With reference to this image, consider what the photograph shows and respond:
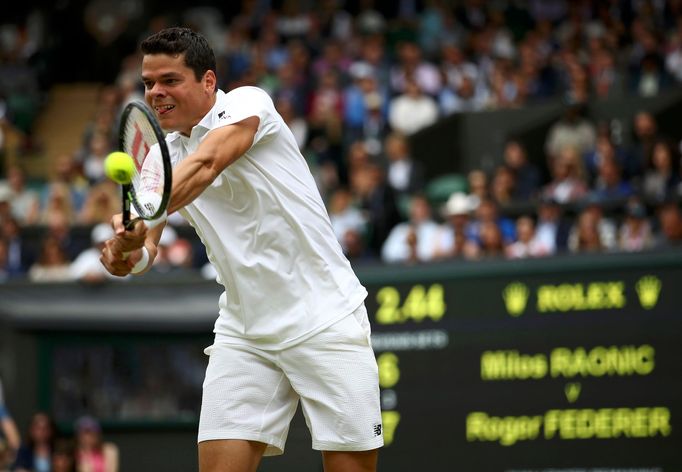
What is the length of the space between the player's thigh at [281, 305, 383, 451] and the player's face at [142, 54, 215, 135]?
96cm

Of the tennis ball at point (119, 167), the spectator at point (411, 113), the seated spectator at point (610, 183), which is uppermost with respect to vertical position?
the spectator at point (411, 113)

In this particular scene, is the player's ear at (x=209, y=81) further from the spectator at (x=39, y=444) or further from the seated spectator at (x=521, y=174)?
the seated spectator at (x=521, y=174)

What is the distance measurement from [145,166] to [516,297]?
4.69 m

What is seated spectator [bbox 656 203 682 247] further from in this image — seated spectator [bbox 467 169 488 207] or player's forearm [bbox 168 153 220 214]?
player's forearm [bbox 168 153 220 214]

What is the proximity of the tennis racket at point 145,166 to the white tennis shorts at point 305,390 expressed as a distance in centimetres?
74

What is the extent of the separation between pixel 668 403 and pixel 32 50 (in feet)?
47.5

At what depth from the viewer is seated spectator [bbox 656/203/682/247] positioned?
1055cm

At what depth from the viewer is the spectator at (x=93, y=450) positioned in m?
10.6

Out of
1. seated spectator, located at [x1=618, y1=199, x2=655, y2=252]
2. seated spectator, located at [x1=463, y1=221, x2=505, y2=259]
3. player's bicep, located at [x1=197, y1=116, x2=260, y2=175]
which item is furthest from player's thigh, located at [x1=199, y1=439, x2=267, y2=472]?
seated spectator, located at [x1=618, y1=199, x2=655, y2=252]

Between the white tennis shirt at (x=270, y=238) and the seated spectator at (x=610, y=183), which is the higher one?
the seated spectator at (x=610, y=183)

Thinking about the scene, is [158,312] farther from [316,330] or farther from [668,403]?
[316,330]

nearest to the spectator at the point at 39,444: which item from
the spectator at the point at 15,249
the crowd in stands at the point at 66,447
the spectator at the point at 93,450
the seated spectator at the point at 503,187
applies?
the crowd in stands at the point at 66,447

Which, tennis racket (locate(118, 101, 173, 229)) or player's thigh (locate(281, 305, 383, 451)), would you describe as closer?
tennis racket (locate(118, 101, 173, 229))

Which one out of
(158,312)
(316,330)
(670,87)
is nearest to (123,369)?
(158,312)
